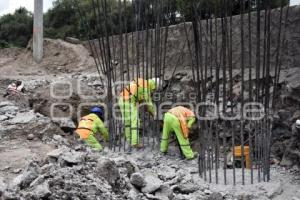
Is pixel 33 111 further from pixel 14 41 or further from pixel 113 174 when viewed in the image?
pixel 14 41

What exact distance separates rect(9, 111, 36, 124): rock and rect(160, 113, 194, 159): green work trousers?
2.89 m

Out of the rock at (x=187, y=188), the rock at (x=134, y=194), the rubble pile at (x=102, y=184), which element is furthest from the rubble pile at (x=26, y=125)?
the rock at (x=134, y=194)

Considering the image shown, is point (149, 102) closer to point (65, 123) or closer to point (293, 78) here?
point (65, 123)

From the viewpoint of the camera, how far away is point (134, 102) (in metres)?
8.65

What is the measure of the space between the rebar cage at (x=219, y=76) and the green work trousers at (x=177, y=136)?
0.32m

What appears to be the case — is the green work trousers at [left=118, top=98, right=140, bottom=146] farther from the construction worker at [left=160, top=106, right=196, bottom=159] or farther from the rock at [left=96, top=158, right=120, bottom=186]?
the rock at [left=96, top=158, right=120, bottom=186]

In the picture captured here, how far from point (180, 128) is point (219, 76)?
1.18 metres

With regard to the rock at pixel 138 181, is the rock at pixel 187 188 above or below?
below

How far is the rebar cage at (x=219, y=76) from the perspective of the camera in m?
5.89

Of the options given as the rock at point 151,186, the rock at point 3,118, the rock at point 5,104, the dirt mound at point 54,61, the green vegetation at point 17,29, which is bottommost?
the rock at point 151,186

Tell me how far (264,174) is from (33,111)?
584 centimetres

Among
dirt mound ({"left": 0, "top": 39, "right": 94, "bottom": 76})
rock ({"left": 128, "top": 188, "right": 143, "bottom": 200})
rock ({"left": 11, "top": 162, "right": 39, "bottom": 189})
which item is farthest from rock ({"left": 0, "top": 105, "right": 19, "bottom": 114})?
rock ({"left": 128, "top": 188, "right": 143, "bottom": 200})

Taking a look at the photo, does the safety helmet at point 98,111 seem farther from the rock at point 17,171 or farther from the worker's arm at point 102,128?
the rock at point 17,171

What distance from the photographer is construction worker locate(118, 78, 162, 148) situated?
8398mm
